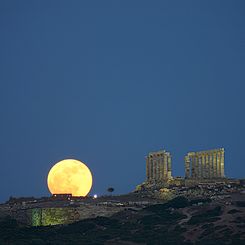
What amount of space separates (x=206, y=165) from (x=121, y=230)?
178ft

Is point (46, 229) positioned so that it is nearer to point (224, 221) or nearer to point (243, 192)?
point (224, 221)

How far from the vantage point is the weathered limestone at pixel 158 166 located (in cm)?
13188

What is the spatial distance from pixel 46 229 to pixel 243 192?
35.7 metres

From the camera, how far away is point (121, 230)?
77.9 m

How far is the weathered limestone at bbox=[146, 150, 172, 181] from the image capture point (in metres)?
132

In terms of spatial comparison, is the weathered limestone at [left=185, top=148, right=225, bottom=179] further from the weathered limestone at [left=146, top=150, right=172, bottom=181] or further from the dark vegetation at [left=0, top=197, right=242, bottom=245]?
the dark vegetation at [left=0, top=197, right=242, bottom=245]

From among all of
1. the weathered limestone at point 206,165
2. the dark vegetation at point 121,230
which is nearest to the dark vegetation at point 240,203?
the dark vegetation at point 121,230

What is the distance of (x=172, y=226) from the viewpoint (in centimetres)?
7669

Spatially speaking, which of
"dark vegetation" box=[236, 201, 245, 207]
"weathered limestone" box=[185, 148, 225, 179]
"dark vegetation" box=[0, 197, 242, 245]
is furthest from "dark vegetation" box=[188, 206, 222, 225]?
"weathered limestone" box=[185, 148, 225, 179]

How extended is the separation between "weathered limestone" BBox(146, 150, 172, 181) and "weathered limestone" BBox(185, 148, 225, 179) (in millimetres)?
3696

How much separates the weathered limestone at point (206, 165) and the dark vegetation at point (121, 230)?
119ft

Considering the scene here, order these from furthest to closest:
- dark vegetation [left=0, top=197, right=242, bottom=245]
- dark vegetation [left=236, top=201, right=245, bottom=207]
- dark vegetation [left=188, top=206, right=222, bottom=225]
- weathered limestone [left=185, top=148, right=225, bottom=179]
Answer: weathered limestone [left=185, top=148, right=225, bottom=179] → dark vegetation [left=236, top=201, right=245, bottom=207] → dark vegetation [left=188, top=206, right=222, bottom=225] → dark vegetation [left=0, top=197, right=242, bottom=245]

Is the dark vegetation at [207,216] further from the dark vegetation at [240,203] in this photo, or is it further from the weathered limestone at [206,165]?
the weathered limestone at [206,165]

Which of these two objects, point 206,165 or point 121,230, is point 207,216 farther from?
point 206,165
